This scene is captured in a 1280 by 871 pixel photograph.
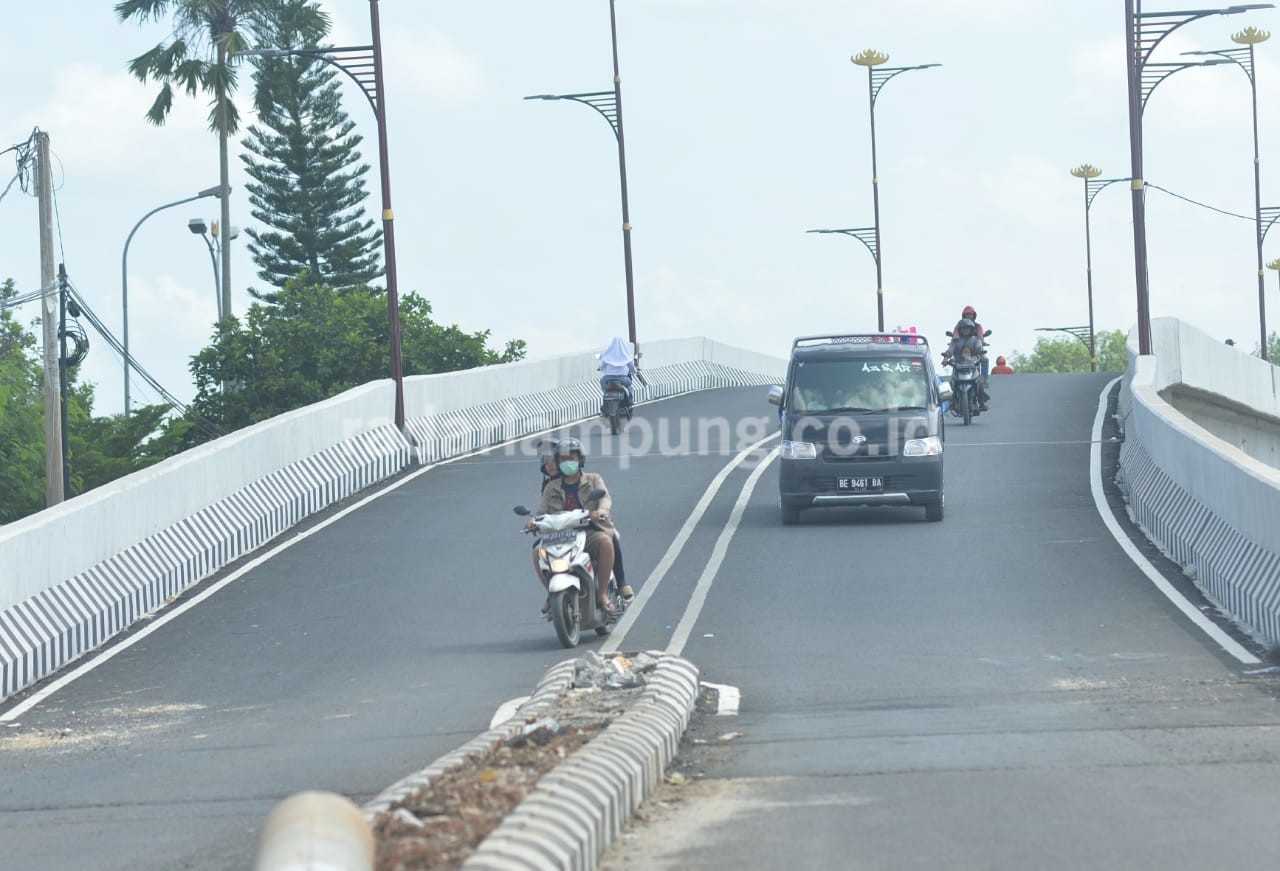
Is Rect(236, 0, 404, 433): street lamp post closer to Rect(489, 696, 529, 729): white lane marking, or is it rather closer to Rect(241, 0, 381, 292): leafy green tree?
Rect(489, 696, 529, 729): white lane marking

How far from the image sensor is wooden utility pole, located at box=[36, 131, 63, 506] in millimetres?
35188

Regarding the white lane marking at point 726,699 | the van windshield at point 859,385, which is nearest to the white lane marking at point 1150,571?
the van windshield at point 859,385

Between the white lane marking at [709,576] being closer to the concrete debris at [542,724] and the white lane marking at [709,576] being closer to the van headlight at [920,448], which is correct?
the van headlight at [920,448]

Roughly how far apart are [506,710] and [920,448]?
35.3ft

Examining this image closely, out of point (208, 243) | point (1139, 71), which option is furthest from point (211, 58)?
point (1139, 71)

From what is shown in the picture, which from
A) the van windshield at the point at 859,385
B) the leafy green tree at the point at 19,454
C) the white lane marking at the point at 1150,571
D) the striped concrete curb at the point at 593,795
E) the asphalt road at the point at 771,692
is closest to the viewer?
the striped concrete curb at the point at 593,795

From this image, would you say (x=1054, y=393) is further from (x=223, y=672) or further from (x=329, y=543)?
(x=223, y=672)

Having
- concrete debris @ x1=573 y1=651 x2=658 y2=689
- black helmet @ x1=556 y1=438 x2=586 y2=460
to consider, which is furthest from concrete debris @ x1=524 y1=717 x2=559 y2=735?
black helmet @ x1=556 y1=438 x2=586 y2=460

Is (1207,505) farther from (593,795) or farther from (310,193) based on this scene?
(310,193)

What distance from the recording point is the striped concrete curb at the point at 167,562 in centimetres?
1673

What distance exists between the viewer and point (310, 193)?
8056cm

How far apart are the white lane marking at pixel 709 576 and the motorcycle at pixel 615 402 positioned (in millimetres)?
6952

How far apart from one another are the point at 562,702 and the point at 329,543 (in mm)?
11436

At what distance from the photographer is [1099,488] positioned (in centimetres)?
2586
